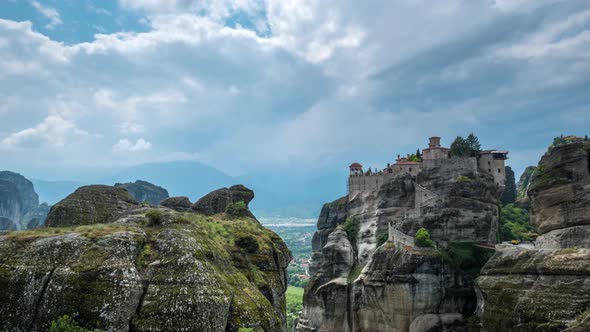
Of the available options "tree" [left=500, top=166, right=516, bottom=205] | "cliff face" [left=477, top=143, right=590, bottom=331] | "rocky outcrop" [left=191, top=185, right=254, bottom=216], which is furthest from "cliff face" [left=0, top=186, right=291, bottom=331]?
"tree" [left=500, top=166, right=516, bottom=205]

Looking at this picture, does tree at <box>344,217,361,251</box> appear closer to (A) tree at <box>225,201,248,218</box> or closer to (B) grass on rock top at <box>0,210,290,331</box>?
(A) tree at <box>225,201,248,218</box>

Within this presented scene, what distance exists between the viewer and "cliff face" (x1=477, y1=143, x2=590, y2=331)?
4575 cm

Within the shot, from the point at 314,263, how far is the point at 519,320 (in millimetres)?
51516

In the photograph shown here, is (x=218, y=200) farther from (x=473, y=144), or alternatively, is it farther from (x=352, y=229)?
(x=473, y=144)

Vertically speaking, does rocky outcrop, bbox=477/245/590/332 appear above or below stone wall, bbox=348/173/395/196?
below

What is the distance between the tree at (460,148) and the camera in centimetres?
9300

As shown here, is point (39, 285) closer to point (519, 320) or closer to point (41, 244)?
point (41, 244)

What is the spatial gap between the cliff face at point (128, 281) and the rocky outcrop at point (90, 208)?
7.13 meters

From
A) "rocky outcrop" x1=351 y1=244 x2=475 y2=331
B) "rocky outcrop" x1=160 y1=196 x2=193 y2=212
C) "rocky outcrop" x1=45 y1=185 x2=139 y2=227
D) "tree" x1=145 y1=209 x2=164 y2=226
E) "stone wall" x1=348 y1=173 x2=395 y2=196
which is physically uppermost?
"stone wall" x1=348 y1=173 x2=395 y2=196

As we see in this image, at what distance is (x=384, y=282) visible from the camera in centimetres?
7088

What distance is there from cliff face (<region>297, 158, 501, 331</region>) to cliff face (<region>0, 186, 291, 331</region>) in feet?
161

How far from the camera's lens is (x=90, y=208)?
3416 cm

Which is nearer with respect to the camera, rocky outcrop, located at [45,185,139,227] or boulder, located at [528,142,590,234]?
rocky outcrop, located at [45,185,139,227]

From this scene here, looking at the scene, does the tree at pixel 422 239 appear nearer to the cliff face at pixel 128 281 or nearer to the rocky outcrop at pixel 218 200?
the rocky outcrop at pixel 218 200
